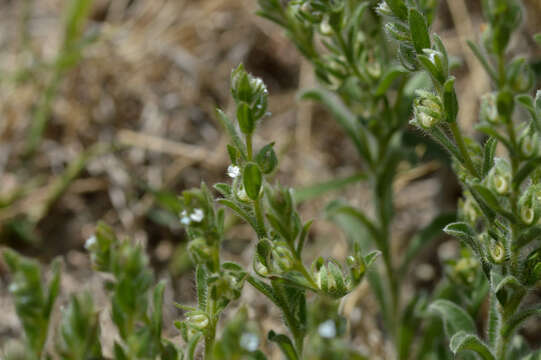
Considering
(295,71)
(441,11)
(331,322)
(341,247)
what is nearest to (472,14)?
(441,11)

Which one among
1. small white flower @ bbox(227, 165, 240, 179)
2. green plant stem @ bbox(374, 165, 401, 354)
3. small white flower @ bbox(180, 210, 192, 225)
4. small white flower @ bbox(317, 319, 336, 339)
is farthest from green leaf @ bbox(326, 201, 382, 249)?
small white flower @ bbox(317, 319, 336, 339)

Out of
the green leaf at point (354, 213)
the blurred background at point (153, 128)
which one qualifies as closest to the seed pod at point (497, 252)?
the green leaf at point (354, 213)

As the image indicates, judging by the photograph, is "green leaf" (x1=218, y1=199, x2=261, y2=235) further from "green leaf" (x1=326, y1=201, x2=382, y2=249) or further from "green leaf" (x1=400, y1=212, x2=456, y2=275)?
"green leaf" (x1=400, y1=212, x2=456, y2=275)

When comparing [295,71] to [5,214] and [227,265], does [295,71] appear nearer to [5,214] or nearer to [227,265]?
[5,214]

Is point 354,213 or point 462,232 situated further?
point 354,213

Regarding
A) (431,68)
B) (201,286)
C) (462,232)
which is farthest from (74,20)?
(462,232)

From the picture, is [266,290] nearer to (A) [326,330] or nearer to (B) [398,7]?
(A) [326,330]
